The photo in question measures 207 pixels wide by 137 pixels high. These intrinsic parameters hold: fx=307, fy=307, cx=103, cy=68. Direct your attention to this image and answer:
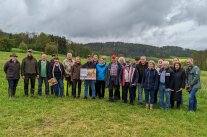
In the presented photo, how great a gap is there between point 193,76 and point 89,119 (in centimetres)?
603

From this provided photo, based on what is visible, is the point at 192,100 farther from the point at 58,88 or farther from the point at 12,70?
the point at 12,70

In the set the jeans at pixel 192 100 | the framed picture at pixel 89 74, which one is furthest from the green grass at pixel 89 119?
the framed picture at pixel 89 74

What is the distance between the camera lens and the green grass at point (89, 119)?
1080 cm

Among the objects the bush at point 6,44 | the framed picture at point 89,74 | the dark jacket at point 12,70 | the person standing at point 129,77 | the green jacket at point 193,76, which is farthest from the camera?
the bush at point 6,44

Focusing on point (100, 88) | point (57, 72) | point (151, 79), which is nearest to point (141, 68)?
point (151, 79)

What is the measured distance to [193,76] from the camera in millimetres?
15141

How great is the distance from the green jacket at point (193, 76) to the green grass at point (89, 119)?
1.40 metres

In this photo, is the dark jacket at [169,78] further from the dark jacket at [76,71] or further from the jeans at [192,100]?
the dark jacket at [76,71]

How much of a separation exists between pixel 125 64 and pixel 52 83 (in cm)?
404

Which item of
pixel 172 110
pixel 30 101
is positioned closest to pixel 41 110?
pixel 30 101

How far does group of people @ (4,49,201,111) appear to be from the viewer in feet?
50.0

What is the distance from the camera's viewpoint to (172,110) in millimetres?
15070

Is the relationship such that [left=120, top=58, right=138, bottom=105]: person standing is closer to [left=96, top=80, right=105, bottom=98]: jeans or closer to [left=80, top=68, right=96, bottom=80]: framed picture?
[left=96, top=80, right=105, bottom=98]: jeans

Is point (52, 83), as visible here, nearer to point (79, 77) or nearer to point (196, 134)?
point (79, 77)
